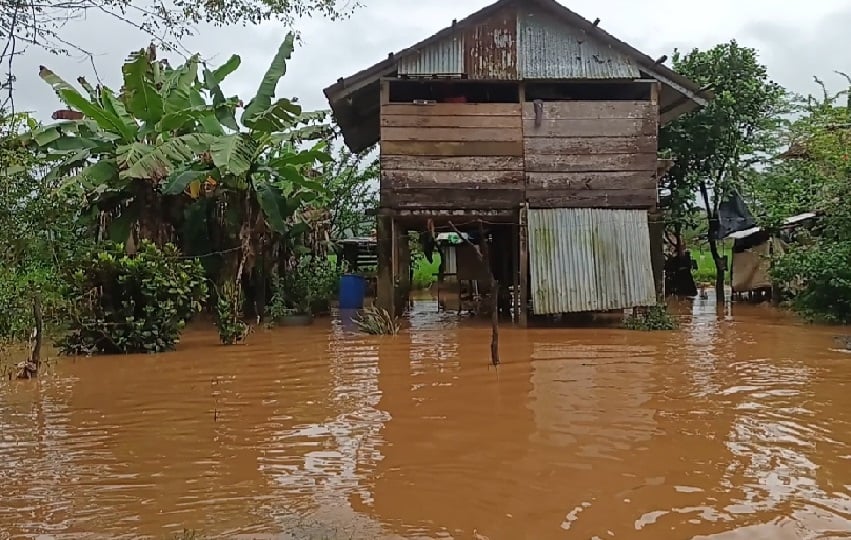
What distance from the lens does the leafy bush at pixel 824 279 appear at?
14062 mm

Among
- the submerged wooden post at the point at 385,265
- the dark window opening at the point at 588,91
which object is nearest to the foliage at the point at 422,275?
the dark window opening at the point at 588,91

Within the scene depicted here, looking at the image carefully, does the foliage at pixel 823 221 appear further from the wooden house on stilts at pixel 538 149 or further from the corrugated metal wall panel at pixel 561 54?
the corrugated metal wall panel at pixel 561 54

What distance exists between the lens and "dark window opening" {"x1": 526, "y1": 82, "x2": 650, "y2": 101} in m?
14.9

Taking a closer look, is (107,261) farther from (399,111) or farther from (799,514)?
(799,514)

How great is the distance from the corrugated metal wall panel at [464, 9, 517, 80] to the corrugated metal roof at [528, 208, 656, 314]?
255 cm

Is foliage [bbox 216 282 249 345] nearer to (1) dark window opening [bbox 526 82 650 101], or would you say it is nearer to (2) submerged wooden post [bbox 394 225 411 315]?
(2) submerged wooden post [bbox 394 225 411 315]

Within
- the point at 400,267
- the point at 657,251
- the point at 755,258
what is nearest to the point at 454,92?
the point at 400,267

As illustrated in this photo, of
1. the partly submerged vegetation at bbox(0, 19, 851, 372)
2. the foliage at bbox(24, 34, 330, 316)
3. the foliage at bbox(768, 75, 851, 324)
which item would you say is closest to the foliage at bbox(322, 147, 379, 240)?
the partly submerged vegetation at bbox(0, 19, 851, 372)

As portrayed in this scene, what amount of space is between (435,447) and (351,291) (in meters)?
13.3

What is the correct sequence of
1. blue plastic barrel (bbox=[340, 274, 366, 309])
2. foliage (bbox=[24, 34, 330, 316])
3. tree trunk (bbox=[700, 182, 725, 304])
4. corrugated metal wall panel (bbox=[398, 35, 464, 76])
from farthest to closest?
tree trunk (bbox=[700, 182, 725, 304]) → blue plastic barrel (bbox=[340, 274, 366, 309]) → corrugated metal wall panel (bbox=[398, 35, 464, 76]) → foliage (bbox=[24, 34, 330, 316])

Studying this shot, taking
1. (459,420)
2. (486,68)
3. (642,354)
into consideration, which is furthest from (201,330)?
(459,420)

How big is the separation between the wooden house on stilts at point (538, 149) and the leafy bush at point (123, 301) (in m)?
4.00

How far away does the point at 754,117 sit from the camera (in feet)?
65.1

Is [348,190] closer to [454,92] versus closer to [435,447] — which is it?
[454,92]
